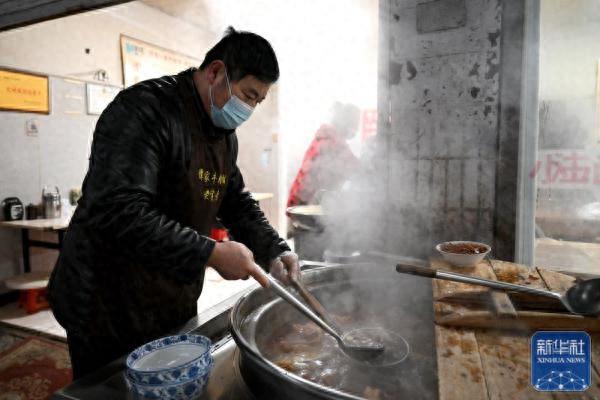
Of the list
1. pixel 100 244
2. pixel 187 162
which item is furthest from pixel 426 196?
pixel 100 244

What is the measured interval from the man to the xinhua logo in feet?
2.94

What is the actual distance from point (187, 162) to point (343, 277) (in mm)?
944

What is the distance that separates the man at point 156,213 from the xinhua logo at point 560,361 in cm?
90

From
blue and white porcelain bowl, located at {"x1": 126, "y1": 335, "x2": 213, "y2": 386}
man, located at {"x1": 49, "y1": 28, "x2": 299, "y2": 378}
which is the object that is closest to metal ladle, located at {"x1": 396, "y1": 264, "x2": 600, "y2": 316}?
man, located at {"x1": 49, "y1": 28, "x2": 299, "y2": 378}

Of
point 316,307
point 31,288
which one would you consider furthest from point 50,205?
point 316,307

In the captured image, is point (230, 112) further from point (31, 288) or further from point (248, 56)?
point (31, 288)

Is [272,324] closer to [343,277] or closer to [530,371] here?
[343,277]

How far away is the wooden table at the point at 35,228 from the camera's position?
4668 millimetres

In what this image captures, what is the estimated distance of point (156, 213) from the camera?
1459 millimetres

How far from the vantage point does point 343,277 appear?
2014mm

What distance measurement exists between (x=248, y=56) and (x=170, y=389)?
1.31 meters

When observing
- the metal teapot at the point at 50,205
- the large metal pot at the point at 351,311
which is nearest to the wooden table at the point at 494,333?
the large metal pot at the point at 351,311

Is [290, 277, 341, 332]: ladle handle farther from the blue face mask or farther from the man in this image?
the blue face mask

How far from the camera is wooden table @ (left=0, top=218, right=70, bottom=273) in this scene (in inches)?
184
